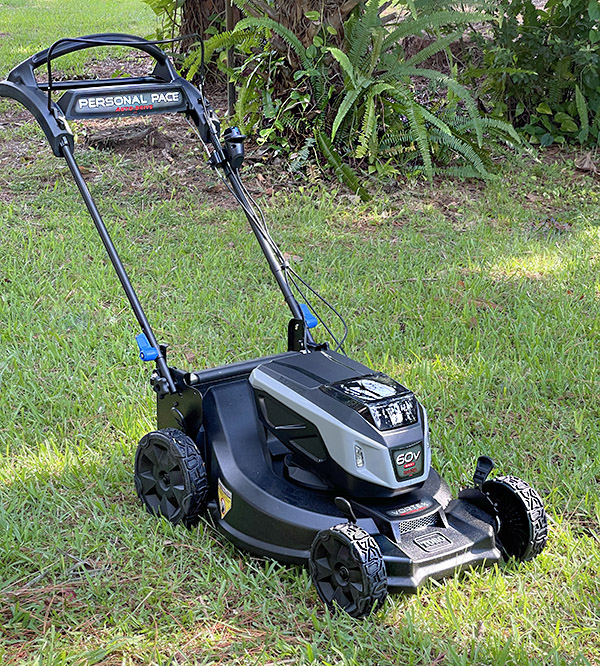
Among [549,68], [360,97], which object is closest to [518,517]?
[360,97]

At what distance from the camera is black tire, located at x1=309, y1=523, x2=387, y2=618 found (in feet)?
6.14

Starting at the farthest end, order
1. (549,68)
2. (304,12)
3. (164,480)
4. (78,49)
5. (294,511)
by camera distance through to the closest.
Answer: (549,68) < (304,12) < (78,49) < (164,480) < (294,511)

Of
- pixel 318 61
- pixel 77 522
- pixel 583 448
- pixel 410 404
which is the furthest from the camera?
pixel 318 61

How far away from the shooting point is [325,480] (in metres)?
2.12

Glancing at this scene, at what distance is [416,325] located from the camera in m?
3.64

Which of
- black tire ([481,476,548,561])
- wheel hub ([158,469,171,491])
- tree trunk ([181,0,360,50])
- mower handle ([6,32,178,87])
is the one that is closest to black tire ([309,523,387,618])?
black tire ([481,476,548,561])

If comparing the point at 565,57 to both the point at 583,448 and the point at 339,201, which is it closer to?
the point at 339,201

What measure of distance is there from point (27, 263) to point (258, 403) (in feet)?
7.57

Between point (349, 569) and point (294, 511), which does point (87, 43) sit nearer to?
point (294, 511)

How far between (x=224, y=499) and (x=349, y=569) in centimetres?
46

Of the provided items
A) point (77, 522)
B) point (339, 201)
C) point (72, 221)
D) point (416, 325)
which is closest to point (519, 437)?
point (416, 325)

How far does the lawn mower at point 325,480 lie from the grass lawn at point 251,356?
0.30 ft

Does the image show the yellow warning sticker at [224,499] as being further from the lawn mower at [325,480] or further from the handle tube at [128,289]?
the handle tube at [128,289]

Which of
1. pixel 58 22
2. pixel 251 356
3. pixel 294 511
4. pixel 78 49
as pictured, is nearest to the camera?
pixel 294 511
